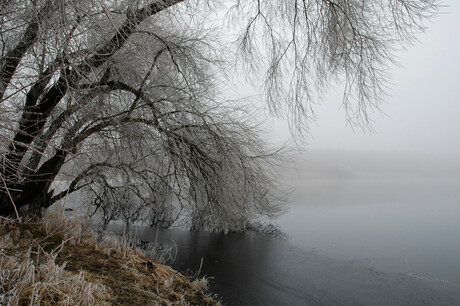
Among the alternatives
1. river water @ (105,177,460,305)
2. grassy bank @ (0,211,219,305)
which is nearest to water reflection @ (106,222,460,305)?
river water @ (105,177,460,305)

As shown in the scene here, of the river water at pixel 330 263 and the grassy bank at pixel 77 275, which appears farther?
the river water at pixel 330 263

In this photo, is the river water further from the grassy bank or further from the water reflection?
the grassy bank

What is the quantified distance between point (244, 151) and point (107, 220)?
815cm

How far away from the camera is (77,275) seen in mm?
2773

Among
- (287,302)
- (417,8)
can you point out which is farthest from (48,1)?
(287,302)

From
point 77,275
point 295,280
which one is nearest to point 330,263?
point 295,280

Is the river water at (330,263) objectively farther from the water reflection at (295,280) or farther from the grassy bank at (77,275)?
the grassy bank at (77,275)

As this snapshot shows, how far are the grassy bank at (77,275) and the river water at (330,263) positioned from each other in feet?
4.37

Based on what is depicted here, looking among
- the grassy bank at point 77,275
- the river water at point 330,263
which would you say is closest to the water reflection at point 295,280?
the river water at point 330,263

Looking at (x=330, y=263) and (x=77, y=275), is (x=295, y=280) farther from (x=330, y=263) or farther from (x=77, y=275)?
(x=77, y=275)

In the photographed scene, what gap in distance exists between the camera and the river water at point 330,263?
6.34 meters

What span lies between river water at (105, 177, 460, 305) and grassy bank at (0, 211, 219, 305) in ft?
4.37

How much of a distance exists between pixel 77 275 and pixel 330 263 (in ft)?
23.7

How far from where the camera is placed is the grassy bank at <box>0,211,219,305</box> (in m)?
2.48
